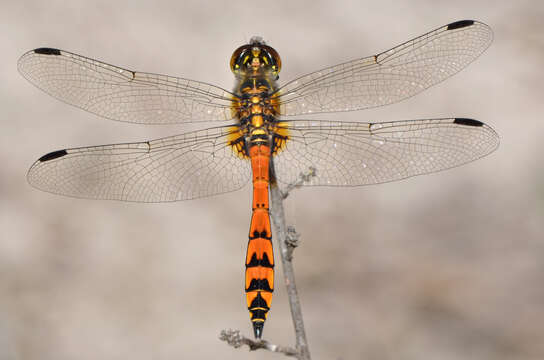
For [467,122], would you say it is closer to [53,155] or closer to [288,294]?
[288,294]

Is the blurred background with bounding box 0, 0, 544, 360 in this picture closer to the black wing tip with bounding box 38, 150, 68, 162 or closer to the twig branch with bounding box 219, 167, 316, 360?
the black wing tip with bounding box 38, 150, 68, 162

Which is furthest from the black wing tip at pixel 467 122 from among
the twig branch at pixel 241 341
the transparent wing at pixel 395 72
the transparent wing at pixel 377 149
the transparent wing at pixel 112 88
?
the twig branch at pixel 241 341

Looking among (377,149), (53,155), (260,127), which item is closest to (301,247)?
(377,149)

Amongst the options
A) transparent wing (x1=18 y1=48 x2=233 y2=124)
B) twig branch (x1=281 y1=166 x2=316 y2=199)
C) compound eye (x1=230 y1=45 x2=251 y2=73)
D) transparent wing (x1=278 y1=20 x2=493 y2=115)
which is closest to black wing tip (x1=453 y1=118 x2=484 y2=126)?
transparent wing (x1=278 y1=20 x2=493 y2=115)

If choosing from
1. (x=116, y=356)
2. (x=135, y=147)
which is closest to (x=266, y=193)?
(x=135, y=147)

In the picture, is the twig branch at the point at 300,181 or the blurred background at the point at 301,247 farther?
the blurred background at the point at 301,247

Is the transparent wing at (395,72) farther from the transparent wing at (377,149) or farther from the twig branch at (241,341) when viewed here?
the twig branch at (241,341)

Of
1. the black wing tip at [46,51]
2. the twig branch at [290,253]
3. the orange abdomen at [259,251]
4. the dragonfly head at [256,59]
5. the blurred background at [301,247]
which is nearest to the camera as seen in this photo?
the twig branch at [290,253]

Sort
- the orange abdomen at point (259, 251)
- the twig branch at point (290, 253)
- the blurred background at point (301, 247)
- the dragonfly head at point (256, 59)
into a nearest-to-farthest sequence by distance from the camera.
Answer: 1. the twig branch at point (290, 253)
2. the orange abdomen at point (259, 251)
3. the dragonfly head at point (256, 59)
4. the blurred background at point (301, 247)
